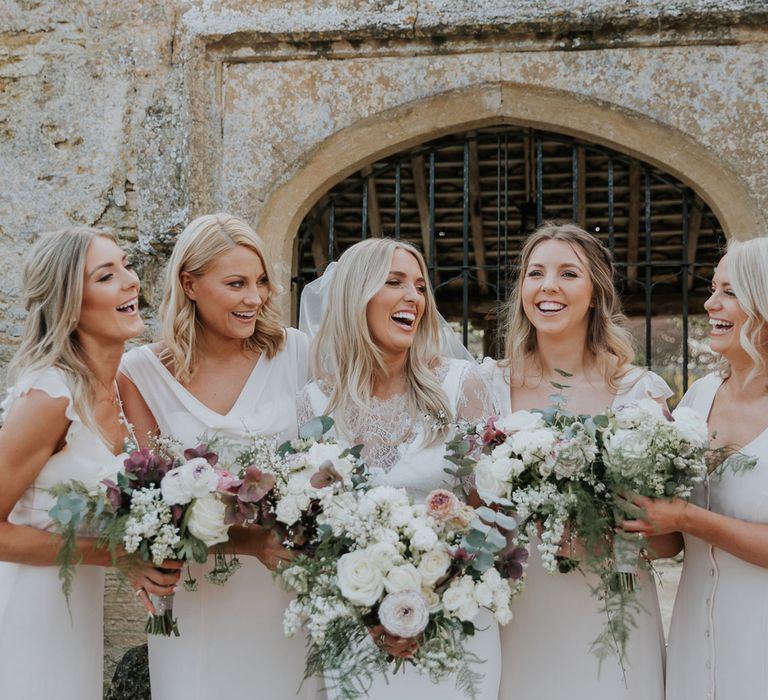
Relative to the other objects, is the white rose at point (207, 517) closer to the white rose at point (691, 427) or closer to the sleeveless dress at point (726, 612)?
the white rose at point (691, 427)

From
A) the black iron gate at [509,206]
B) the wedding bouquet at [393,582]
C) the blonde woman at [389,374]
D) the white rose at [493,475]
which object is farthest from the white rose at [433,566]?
the black iron gate at [509,206]

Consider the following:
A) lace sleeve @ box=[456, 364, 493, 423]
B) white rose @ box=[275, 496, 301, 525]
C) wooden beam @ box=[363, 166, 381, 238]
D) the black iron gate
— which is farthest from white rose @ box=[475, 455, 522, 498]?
wooden beam @ box=[363, 166, 381, 238]

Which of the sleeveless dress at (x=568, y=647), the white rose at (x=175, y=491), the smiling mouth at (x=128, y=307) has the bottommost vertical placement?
the sleeveless dress at (x=568, y=647)

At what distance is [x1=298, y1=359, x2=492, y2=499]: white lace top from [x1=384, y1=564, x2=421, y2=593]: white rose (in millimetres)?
569

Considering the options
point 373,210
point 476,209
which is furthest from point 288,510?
point 476,209

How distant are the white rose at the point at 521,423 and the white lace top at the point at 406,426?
1.12ft

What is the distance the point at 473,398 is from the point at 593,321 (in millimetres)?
616

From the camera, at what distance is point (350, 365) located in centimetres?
301

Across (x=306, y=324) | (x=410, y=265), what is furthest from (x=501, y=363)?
(x=306, y=324)

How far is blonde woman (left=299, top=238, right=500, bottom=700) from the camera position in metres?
2.88

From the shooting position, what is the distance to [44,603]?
265cm

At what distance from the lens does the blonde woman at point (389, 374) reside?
2881 millimetres

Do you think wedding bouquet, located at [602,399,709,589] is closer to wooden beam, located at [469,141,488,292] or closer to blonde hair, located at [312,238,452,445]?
blonde hair, located at [312,238,452,445]

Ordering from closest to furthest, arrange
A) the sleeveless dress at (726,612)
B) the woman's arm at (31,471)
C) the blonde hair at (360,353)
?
the woman's arm at (31,471), the sleeveless dress at (726,612), the blonde hair at (360,353)
